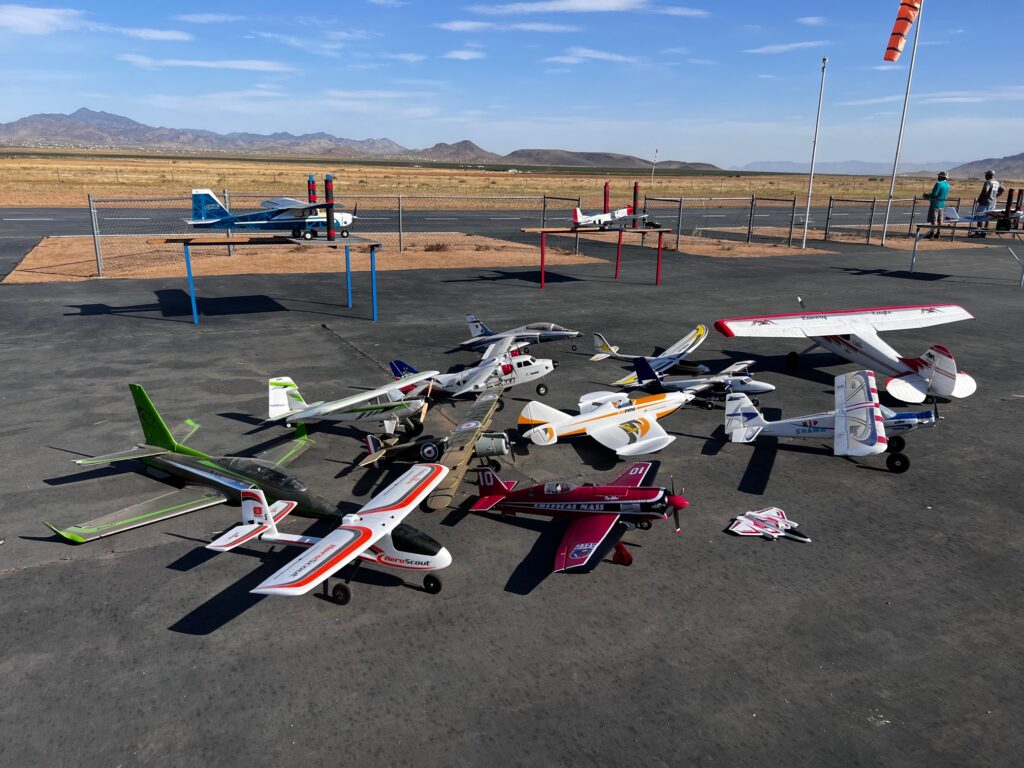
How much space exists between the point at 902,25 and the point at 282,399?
6109 centimetres

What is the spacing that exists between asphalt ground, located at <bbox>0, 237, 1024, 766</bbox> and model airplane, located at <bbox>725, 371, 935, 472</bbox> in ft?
2.19

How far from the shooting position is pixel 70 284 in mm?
36875

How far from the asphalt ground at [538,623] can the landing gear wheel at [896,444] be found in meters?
0.57

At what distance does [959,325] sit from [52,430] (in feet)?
125

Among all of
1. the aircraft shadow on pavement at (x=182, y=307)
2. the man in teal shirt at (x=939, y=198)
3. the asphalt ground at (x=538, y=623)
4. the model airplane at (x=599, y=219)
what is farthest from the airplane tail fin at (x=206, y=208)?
the man in teal shirt at (x=939, y=198)

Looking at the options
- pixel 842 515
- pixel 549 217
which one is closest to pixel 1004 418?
pixel 842 515

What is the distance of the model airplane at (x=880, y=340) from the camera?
770 inches

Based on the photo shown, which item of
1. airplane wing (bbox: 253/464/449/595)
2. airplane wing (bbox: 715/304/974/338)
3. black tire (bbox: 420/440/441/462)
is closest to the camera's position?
airplane wing (bbox: 253/464/449/595)

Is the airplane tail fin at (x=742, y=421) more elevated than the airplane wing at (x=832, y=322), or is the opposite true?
the airplane wing at (x=832, y=322)

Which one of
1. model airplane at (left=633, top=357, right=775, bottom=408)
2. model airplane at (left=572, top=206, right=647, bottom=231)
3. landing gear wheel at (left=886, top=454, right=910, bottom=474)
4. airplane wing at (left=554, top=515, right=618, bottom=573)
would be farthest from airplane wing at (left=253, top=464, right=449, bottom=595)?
model airplane at (left=572, top=206, right=647, bottom=231)

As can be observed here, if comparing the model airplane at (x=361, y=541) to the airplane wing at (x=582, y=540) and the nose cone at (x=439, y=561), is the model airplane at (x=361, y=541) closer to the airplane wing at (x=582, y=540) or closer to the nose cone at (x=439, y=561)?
the nose cone at (x=439, y=561)

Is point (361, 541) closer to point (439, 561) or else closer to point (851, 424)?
point (439, 561)

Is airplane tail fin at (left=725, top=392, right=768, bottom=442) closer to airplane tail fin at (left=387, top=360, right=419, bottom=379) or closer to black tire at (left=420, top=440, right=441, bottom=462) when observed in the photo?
black tire at (left=420, top=440, right=441, bottom=462)

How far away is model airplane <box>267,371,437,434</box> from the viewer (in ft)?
55.3
